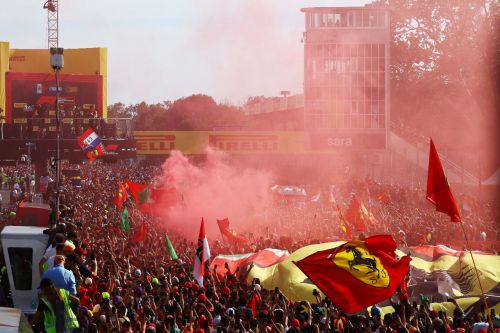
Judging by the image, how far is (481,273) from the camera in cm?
1739

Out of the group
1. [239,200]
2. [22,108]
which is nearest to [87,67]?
[22,108]

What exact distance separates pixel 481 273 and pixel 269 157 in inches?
1944

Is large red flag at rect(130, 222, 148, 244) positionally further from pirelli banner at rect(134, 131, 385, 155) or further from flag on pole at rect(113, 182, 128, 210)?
pirelli banner at rect(134, 131, 385, 155)

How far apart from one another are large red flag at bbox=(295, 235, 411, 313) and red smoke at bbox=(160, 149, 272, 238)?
16.7 m

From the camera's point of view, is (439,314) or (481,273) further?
(481,273)

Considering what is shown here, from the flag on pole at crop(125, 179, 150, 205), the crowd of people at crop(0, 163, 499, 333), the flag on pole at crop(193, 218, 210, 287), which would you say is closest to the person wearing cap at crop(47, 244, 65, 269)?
the crowd of people at crop(0, 163, 499, 333)

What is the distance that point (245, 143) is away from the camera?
65500 millimetres

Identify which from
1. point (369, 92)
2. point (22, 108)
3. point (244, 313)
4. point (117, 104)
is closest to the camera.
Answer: point (244, 313)

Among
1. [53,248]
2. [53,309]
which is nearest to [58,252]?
[53,248]

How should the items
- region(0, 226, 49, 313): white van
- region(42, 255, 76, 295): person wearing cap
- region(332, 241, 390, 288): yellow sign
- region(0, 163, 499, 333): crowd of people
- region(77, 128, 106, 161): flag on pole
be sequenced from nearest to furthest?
region(42, 255, 76, 295): person wearing cap → region(0, 163, 499, 333): crowd of people → region(332, 241, 390, 288): yellow sign → region(0, 226, 49, 313): white van → region(77, 128, 106, 161): flag on pole

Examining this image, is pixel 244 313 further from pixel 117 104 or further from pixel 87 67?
pixel 117 104

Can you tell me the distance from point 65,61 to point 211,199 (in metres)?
13.2

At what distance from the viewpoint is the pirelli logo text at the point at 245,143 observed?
215ft

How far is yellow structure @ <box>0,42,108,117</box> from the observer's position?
45094 millimetres
